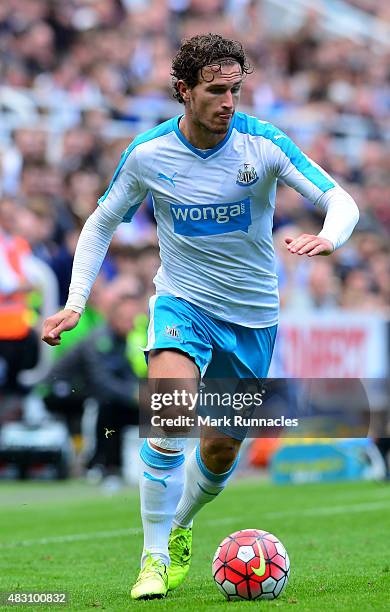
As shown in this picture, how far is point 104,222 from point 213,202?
600mm

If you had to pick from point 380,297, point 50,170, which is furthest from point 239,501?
point 380,297

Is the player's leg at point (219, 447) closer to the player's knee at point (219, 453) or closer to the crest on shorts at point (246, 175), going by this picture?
the player's knee at point (219, 453)

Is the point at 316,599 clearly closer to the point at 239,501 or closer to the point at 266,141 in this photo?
the point at 266,141

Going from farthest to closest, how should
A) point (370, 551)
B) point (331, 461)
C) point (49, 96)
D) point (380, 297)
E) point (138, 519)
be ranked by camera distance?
1. point (380, 297)
2. point (49, 96)
3. point (331, 461)
4. point (138, 519)
5. point (370, 551)

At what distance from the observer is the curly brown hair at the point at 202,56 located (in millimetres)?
5895

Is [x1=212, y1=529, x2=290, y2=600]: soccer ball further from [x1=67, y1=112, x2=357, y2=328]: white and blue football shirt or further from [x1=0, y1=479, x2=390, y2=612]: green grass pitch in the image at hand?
[x1=67, y1=112, x2=357, y2=328]: white and blue football shirt

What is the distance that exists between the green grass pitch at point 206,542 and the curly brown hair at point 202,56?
97.1 inches

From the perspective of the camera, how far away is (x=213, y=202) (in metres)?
6.08

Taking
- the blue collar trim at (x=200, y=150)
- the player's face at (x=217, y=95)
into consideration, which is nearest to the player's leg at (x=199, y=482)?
the blue collar trim at (x=200, y=150)

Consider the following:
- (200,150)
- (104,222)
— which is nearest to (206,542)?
(104,222)

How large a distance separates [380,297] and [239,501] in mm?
5977

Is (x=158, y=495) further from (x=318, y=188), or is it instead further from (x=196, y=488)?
(x=318, y=188)

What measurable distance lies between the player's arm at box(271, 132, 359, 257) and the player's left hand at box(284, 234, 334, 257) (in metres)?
0.12

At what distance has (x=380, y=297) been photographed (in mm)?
16953
